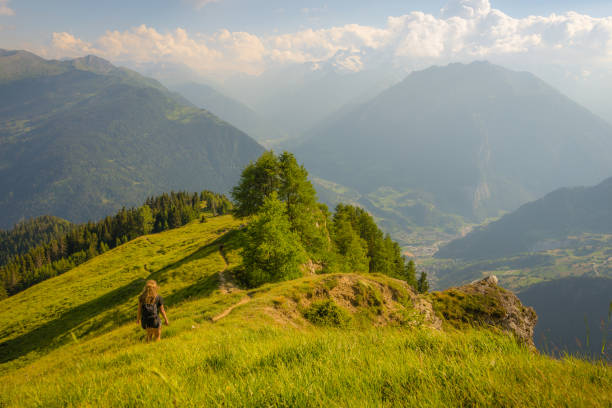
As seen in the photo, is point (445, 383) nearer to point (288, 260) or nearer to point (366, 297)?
point (366, 297)

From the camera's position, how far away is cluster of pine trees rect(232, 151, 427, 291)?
85.4 ft

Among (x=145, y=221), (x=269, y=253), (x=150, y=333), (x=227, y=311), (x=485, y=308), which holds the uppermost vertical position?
(x=150, y=333)

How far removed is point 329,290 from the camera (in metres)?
15.8

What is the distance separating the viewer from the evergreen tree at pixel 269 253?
25.6 metres

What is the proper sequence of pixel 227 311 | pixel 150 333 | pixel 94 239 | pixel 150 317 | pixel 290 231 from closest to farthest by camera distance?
pixel 150 317 < pixel 150 333 < pixel 227 311 < pixel 290 231 < pixel 94 239

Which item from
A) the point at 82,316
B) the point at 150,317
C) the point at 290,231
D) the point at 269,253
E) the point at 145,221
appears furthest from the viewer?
the point at 145,221

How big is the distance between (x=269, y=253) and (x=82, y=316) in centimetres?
3116

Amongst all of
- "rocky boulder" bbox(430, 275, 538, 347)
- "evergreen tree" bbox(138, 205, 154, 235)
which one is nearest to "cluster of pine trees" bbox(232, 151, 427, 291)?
"rocky boulder" bbox(430, 275, 538, 347)

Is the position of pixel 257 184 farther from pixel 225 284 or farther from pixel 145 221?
pixel 145 221

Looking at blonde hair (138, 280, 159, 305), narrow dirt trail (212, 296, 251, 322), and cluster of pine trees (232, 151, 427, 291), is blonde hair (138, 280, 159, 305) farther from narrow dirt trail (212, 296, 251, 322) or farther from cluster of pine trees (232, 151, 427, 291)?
cluster of pine trees (232, 151, 427, 291)

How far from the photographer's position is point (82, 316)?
35.9 m

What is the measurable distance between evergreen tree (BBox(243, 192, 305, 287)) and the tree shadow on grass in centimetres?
512

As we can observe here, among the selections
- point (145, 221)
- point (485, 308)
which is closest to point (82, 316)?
point (485, 308)

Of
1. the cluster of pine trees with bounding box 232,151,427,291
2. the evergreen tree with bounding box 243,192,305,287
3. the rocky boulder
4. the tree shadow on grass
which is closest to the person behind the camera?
the rocky boulder
